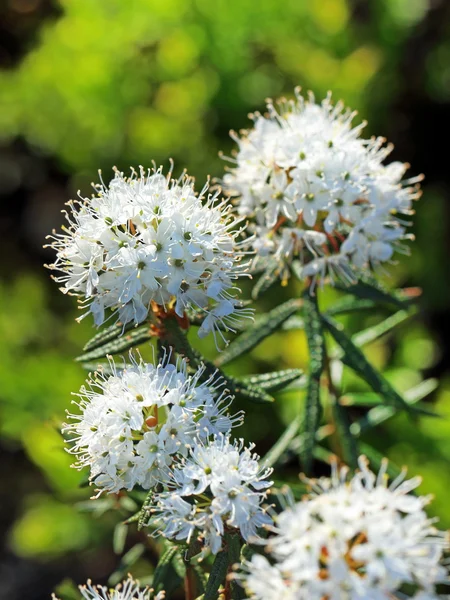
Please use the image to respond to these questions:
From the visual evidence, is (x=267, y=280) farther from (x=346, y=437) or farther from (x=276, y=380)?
(x=346, y=437)

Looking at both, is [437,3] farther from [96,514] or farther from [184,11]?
[96,514]

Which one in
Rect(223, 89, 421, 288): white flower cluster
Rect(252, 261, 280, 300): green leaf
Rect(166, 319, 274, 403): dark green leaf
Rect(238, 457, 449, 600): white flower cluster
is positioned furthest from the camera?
Rect(252, 261, 280, 300): green leaf

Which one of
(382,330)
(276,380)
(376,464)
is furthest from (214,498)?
(382,330)

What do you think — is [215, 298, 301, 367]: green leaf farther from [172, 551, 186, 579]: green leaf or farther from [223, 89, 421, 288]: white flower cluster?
[172, 551, 186, 579]: green leaf

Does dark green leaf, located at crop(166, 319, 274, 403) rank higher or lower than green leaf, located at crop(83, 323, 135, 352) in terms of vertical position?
lower

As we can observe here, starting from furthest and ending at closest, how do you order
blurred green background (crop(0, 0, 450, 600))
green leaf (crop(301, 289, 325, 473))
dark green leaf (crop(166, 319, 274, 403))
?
blurred green background (crop(0, 0, 450, 600)), green leaf (crop(301, 289, 325, 473)), dark green leaf (crop(166, 319, 274, 403))

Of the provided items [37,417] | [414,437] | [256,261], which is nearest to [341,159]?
[256,261]

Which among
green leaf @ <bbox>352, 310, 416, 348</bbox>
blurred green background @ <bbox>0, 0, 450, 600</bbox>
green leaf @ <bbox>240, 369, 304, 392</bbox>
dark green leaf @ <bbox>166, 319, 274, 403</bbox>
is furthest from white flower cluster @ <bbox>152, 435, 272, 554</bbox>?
blurred green background @ <bbox>0, 0, 450, 600</bbox>
